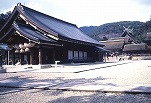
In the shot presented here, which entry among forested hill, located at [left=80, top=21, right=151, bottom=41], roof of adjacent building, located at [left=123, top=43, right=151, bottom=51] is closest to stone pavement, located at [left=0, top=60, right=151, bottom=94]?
roof of adjacent building, located at [left=123, top=43, right=151, bottom=51]

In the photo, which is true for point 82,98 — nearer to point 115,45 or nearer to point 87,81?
point 87,81

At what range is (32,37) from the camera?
19.2 m

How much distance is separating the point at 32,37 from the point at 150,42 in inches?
1644

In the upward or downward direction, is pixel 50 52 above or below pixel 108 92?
above

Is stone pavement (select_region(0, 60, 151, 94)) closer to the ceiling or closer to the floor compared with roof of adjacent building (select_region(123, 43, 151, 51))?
closer to the floor

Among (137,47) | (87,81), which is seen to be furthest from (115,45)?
(87,81)

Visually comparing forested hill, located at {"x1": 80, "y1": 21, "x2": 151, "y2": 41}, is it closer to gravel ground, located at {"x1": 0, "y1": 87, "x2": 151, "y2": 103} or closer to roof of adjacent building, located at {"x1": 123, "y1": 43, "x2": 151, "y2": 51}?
roof of adjacent building, located at {"x1": 123, "y1": 43, "x2": 151, "y2": 51}

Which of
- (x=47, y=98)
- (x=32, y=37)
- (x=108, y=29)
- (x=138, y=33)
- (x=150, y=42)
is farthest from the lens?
(x=108, y=29)

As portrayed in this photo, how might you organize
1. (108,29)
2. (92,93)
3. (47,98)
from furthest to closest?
(108,29) < (92,93) < (47,98)

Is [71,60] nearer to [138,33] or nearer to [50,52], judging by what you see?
[50,52]

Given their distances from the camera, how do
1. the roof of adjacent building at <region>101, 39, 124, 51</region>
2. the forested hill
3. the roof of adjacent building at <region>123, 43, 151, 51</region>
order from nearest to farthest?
the roof of adjacent building at <region>123, 43, 151, 51</region>, the roof of adjacent building at <region>101, 39, 124, 51</region>, the forested hill

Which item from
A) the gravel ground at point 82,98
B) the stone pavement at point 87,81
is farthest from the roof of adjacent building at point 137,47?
the gravel ground at point 82,98

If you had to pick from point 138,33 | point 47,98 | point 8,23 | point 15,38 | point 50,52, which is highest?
point 138,33

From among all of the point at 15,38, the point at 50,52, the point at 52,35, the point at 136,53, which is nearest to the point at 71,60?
the point at 50,52
